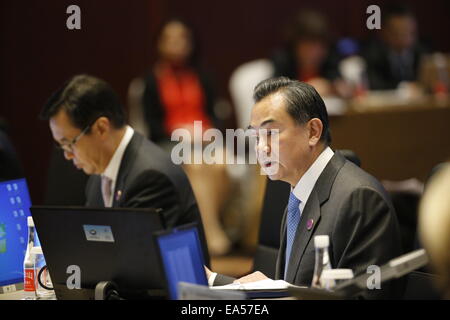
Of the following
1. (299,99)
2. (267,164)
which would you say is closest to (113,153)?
(267,164)

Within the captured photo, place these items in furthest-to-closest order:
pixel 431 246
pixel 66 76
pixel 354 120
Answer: pixel 66 76
pixel 354 120
pixel 431 246

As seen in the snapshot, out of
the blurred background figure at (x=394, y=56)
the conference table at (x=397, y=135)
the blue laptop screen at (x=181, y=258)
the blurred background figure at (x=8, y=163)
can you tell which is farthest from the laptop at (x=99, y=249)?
the blurred background figure at (x=394, y=56)

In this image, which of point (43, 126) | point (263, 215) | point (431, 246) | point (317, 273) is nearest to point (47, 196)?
point (263, 215)

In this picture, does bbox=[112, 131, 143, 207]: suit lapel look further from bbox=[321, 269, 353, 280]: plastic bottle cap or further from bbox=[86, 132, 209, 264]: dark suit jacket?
bbox=[321, 269, 353, 280]: plastic bottle cap

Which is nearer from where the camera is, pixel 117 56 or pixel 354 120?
pixel 354 120

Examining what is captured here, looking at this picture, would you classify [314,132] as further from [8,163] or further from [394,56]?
[394,56]

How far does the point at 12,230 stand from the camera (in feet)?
10.5

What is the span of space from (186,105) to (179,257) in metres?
4.82

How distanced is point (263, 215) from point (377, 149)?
8.75 ft

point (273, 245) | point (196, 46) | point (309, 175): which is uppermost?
point (196, 46)

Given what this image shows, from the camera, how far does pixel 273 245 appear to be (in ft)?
12.0

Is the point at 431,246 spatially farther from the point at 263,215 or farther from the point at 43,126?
the point at 43,126

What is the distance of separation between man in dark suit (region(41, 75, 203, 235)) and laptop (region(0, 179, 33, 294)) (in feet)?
1.81

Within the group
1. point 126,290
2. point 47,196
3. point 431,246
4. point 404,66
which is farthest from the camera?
point 404,66
